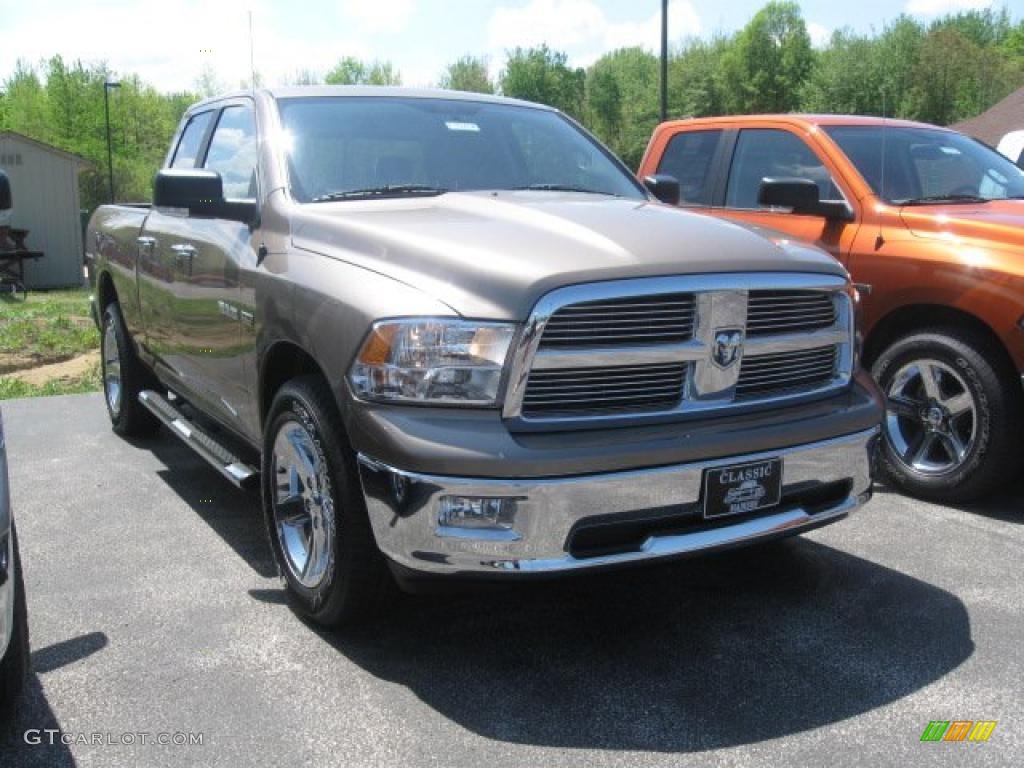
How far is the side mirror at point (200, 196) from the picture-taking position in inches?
161

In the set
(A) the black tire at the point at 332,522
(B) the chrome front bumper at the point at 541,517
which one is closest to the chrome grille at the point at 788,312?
(B) the chrome front bumper at the point at 541,517

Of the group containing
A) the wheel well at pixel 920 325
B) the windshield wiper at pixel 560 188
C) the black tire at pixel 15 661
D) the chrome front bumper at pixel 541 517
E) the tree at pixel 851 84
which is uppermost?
the tree at pixel 851 84

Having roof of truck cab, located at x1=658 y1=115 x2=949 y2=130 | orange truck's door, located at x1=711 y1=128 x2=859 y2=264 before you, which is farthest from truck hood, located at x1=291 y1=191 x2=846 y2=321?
roof of truck cab, located at x1=658 y1=115 x2=949 y2=130

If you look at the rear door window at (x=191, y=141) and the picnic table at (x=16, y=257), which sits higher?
the rear door window at (x=191, y=141)

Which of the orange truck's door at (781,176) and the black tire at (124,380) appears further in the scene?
the black tire at (124,380)

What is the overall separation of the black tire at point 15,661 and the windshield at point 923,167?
4.66m

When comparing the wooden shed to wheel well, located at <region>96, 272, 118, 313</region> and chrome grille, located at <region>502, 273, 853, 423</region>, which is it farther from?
chrome grille, located at <region>502, 273, 853, 423</region>

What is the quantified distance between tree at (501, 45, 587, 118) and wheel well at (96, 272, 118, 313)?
8445cm

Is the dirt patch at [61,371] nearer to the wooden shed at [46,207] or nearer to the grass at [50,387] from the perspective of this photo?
the grass at [50,387]

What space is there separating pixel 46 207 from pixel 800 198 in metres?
25.1

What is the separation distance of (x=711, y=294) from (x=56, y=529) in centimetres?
332

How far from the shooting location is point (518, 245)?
332 centimetres

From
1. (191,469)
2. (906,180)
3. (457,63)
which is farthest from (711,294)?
(457,63)

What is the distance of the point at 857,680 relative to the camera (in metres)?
3.32
